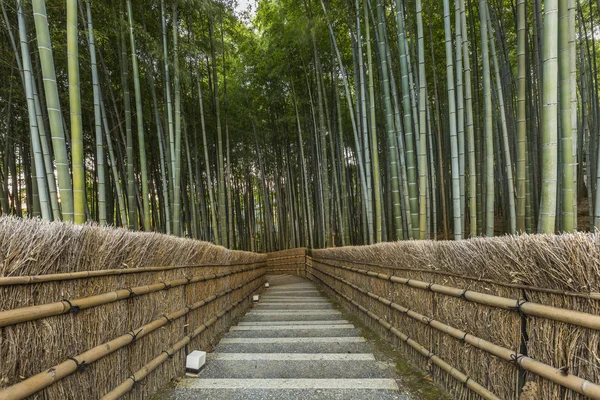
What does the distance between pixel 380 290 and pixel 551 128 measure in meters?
1.62

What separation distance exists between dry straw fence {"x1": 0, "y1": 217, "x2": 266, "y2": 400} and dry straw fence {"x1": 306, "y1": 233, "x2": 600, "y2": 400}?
4.77 feet

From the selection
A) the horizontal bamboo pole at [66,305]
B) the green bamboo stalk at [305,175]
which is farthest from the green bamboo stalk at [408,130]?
the green bamboo stalk at [305,175]

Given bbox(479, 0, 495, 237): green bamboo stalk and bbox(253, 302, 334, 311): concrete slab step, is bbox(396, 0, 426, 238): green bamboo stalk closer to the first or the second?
bbox(479, 0, 495, 237): green bamboo stalk

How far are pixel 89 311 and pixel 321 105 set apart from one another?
461 centimetres

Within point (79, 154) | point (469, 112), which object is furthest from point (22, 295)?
point (469, 112)

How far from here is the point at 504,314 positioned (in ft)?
3.99

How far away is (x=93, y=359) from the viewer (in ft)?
3.78

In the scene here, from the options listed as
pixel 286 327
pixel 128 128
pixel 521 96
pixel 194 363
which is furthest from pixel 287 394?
pixel 128 128

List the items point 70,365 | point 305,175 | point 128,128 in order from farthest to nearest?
point 305,175 → point 128,128 → point 70,365

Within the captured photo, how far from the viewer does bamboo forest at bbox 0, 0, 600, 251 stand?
201 centimetres

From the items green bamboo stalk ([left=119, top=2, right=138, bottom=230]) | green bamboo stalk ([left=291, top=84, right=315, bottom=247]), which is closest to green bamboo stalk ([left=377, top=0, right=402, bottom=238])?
green bamboo stalk ([left=119, top=2, right=138, bottom=230])

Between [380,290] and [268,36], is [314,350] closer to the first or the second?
[380,290]

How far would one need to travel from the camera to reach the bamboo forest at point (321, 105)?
201 centimetres

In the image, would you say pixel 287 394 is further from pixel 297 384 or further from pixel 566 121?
pixel 566 121
